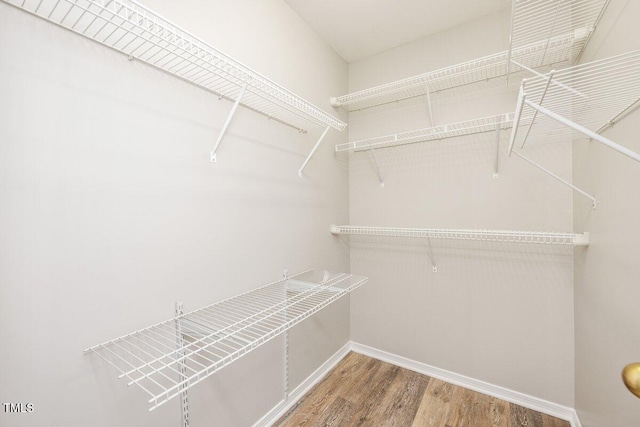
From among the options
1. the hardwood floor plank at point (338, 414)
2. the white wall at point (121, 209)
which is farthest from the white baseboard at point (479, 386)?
the white wall at point (121, 209)

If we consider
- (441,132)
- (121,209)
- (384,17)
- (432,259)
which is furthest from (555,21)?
(121,209)

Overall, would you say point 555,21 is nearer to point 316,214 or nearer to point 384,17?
point 384,17

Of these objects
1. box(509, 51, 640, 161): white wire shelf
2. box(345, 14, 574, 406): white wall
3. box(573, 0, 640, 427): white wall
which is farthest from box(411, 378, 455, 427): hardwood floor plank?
box(509, 51, 640, 161): white wire shelf

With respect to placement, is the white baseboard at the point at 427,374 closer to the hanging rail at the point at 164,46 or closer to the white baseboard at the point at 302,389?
the white baseboard at the point at 302,389

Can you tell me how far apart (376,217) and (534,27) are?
1.49 m

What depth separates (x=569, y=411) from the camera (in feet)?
5.09

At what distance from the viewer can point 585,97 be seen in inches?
33.4

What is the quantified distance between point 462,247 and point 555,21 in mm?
1286

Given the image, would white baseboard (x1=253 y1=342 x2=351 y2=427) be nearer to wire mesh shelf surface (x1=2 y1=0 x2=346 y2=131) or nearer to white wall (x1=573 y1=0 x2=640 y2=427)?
white wall (x1=573 y1=0 x2=640 y2=427)

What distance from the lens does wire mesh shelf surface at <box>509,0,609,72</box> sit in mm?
1243

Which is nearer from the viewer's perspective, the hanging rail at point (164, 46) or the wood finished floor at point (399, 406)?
the hanging rail at point (164, 46)

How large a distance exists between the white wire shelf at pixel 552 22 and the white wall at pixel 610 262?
0.24 feet

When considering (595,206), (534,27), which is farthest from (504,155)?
(534,27)

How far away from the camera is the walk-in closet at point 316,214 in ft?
2.60
